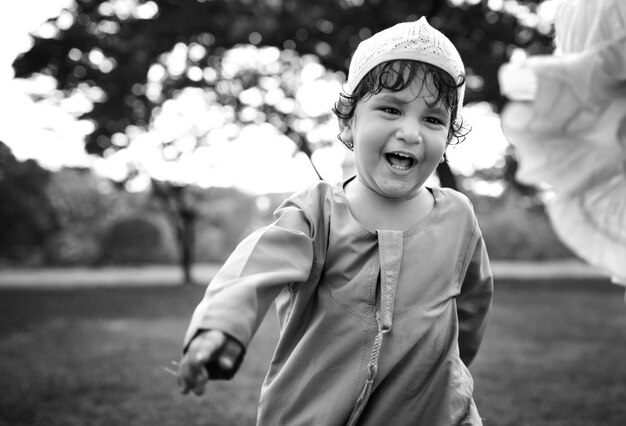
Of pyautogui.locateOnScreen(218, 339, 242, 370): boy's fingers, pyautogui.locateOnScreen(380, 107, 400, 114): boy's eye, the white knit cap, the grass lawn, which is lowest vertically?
the grass lawn

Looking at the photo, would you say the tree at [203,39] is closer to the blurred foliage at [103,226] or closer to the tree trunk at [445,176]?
the tree trunk at [445,176]

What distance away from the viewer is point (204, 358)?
1256 millimetres

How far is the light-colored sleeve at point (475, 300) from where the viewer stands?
195 centimetres

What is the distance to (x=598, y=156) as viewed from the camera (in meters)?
Result: 1.35

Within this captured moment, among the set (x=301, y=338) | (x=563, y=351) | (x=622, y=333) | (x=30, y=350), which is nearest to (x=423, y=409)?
(x=301, y=338)

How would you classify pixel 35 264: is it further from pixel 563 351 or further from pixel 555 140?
pixel 555 140

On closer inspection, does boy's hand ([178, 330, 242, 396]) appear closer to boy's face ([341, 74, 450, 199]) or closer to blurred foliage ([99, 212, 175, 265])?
boy's face ([341, 74, 450, 199])

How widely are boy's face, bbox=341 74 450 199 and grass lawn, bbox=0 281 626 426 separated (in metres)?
3.68

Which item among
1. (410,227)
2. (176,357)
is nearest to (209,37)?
(176,357)

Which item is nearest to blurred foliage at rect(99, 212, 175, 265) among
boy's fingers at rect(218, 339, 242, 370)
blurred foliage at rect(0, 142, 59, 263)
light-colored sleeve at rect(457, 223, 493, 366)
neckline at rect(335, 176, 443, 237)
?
→ blurred foliage at rect(0, 142, 59, 263)

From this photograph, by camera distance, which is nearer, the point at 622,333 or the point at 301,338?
the point at 301,338

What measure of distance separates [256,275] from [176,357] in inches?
269

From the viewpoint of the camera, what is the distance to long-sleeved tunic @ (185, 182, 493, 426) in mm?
1647

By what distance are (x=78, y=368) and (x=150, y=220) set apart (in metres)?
26.3
